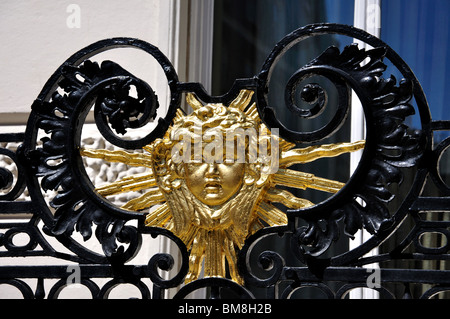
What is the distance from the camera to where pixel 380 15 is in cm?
305

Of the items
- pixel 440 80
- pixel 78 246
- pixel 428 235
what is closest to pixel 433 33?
pixel 440 80

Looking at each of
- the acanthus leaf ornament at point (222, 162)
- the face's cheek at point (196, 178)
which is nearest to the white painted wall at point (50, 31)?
the acanthus leaf ornament at point (222, 162)

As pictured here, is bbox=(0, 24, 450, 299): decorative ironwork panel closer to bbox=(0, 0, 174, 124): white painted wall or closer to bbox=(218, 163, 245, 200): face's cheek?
bbox=(218, 163, 245, 200): face's cheek

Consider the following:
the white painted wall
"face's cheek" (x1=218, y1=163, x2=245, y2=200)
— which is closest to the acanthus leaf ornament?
"face's cheek" (x1=218, y1=163, x2=245, y2=200)

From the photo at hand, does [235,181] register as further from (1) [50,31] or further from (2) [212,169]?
(1) [50,31]

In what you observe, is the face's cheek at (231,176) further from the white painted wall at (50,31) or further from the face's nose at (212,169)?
the white painted wall at (50,31)

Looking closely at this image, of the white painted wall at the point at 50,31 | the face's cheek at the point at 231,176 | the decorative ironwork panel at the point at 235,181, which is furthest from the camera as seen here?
the white painted wall at the point at 50,31

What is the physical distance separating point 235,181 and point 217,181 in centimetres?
5

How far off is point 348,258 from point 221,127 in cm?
53

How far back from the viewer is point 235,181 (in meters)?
2.42

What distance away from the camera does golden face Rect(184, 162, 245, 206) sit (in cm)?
243

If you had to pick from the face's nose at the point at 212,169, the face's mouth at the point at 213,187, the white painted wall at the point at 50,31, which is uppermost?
the white painted wall at the point at 50,31

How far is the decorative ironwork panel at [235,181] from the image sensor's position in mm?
2252

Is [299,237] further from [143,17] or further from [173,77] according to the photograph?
[143,17]
